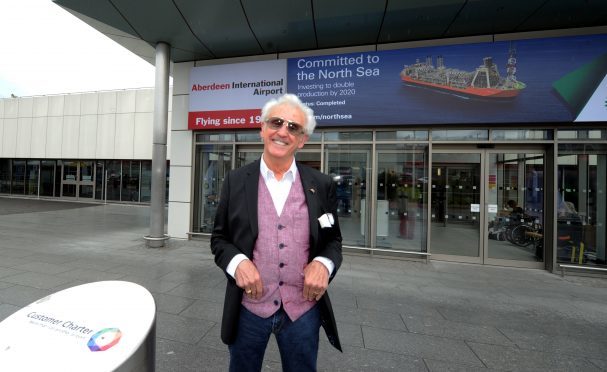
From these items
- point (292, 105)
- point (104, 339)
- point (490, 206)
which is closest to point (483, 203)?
point (490, 206)

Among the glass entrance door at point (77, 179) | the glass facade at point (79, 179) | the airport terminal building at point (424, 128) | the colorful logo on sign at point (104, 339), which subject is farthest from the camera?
the glass entrance door at point (77, 179)

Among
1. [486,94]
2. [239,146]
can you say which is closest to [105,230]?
[239,146]

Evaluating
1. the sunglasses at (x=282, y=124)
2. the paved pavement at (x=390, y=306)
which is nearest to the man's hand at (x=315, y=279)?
the sunglasses at (x=282, y=124)

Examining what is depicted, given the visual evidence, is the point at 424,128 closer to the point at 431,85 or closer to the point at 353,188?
the point at 431,85

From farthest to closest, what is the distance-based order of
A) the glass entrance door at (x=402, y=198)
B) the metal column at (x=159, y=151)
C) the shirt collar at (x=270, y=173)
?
the metal column at (x=159, y=151) < the glass entrance door at (x=402, y=198) < the shirt collar at (x=270, y=173)

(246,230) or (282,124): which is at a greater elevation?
(282,124)

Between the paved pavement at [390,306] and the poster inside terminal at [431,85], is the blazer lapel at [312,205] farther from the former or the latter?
the poster inside terminal at [431,85]

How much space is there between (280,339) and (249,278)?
0.46 metres

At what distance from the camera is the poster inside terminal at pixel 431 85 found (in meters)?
5.54

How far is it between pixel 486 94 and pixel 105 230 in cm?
1083

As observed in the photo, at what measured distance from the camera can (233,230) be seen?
1.61 meters

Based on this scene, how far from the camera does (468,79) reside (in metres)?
5.95

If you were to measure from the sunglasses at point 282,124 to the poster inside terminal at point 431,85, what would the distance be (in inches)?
201

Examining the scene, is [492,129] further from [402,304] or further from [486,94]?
[402,304]
